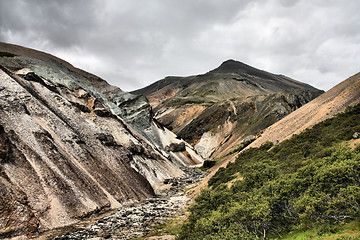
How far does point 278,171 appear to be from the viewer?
18.5 metres

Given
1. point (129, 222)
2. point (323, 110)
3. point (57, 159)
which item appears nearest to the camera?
point (129, 222)

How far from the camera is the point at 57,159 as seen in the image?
79.9 ft

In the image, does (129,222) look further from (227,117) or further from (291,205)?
(227,117)

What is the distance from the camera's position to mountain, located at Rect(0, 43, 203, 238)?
18.8 metres

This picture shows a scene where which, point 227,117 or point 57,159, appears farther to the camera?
point 227,117

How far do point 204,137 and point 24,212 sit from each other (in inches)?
3190

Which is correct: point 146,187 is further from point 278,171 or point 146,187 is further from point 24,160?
point 278,171

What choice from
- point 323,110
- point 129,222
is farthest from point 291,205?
point 323,110

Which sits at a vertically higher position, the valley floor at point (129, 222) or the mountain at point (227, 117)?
the mountain at point (227, 117)

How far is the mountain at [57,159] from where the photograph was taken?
1875 cm

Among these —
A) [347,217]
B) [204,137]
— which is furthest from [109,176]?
[204,137]

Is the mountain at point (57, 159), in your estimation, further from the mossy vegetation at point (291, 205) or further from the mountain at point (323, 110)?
the mountain at point (323, 110)

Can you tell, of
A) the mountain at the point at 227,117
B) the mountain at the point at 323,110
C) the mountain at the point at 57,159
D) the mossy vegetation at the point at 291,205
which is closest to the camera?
the mossy vegetation at the point at 291,205

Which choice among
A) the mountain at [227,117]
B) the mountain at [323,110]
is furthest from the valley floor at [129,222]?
the mountain at [227,117]
